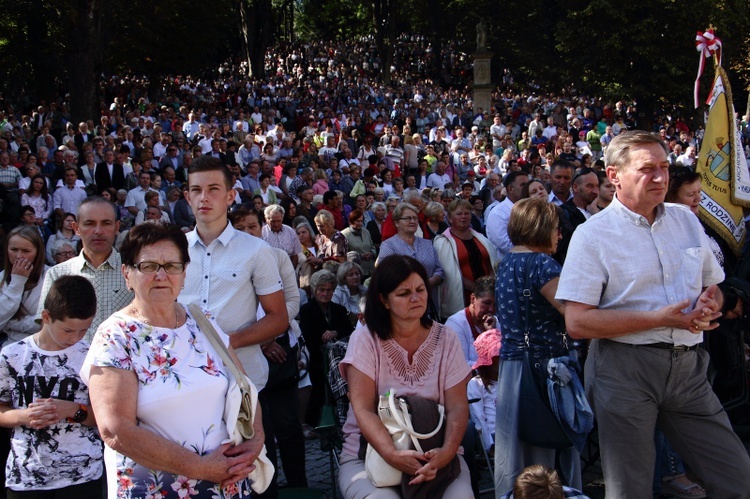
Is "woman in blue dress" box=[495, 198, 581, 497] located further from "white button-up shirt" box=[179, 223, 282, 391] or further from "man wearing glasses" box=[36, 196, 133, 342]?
"man wearing glasses" box=[36, 196, 133, 342]

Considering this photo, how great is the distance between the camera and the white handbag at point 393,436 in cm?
359

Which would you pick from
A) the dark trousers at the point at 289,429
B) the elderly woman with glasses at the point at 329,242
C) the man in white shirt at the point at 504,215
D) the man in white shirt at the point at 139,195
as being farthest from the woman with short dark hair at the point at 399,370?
the man in white shirt at the point at 139,195

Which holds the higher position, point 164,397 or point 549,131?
point 549,131

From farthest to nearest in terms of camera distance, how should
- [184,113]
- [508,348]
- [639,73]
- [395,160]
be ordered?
1. [639,73]
2. [184,113]
3. [395,160]
4. [508,348]

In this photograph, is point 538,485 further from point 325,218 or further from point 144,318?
point 325,218

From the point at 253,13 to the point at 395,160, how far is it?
2427cm

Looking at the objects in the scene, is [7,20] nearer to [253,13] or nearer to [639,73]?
[253,13]

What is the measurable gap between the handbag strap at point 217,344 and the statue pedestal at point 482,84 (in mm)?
29367

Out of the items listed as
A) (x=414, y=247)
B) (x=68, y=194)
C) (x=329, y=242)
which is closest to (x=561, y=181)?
(x=414, y=247)

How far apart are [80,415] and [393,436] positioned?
136cm

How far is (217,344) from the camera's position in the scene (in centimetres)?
309

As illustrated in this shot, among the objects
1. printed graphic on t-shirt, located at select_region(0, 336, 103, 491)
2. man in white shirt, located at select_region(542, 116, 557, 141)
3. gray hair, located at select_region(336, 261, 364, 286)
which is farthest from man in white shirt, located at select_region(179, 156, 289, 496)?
man in white shirt, located at select_region(542, 116, 557, 141)

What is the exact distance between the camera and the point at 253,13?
40375 millimetres

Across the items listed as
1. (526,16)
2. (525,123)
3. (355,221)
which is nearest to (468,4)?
(526,16)
